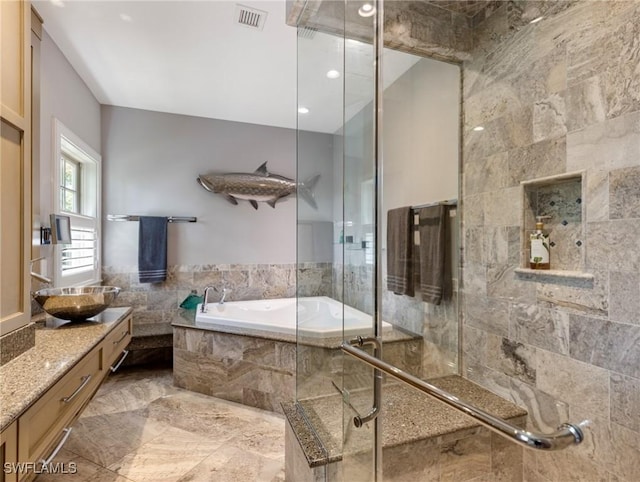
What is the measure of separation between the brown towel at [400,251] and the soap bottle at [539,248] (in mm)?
790

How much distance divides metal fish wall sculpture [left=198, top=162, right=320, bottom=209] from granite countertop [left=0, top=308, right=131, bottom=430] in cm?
200

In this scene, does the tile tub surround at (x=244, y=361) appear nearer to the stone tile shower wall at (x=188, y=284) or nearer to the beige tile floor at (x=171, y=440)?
the beige tile floor at (x=171, y=440)

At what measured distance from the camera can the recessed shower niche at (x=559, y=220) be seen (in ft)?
4.88

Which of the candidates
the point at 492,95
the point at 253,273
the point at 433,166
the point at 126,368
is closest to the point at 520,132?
the point at 492,95

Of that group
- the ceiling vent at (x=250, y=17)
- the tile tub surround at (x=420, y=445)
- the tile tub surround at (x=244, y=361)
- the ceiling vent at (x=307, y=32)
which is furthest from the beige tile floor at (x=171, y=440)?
the ceiling vent at (x=250, y=17)

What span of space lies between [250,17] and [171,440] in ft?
9.14

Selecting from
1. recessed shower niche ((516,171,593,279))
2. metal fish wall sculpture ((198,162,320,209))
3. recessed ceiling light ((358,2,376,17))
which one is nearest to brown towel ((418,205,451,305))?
recessed shower niche ((516,171,593,279))

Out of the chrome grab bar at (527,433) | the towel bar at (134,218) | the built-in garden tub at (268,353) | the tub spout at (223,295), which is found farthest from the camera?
the tub spout at (223,295)

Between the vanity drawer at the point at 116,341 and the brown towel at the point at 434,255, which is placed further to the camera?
the brown towel at the point at 434,255

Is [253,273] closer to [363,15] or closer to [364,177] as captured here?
[364,177]

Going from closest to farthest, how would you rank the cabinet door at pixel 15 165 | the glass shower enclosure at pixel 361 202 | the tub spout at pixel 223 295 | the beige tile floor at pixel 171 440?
the cabinet door at pixel 15 165, the glass shower enclosure at pixel 361 202, the beige tile floor at pixel 171 440, the tub spout at pixel 223 295

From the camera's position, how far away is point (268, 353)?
252cm

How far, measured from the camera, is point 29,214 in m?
1.35

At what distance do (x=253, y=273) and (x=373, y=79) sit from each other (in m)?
2.70
